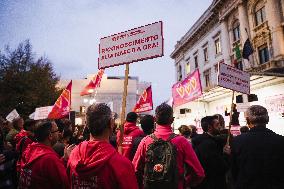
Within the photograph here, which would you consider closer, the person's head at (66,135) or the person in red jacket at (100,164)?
the person in red jacket at (100,164)

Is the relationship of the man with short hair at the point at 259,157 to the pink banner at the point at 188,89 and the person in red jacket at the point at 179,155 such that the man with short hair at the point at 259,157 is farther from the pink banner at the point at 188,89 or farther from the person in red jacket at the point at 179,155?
the pink banner at the point at 188,89

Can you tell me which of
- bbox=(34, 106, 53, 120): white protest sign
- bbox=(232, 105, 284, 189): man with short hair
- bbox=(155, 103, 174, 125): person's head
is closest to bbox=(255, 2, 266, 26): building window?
bbox=(34, 106, 53, 120): white protest sign

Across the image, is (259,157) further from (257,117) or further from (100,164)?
(100,164)

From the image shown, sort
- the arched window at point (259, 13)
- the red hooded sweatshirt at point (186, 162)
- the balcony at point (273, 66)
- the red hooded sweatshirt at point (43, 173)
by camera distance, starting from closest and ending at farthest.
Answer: the red hooded sweatshirt at point (43, 173)
the red hooded sweatshirt at point (186, 162)
the balcony at point (273, 66)
the arched window at point (259, 13)

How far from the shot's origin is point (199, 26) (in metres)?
31.3

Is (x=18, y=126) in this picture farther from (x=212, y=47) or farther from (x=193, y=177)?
(x=212, y=47)

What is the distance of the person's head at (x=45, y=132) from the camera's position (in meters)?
3.50

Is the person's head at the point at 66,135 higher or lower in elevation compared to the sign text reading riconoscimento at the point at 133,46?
lower

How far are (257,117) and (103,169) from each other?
2.09 metres

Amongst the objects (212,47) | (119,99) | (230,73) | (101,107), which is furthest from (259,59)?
(119,99)

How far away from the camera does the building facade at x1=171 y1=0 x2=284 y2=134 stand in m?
15.6

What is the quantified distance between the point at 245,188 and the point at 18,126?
618cm

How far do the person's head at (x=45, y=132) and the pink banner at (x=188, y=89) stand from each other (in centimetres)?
681

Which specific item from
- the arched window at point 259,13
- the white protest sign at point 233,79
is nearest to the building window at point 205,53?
the arched window at point 259,13
